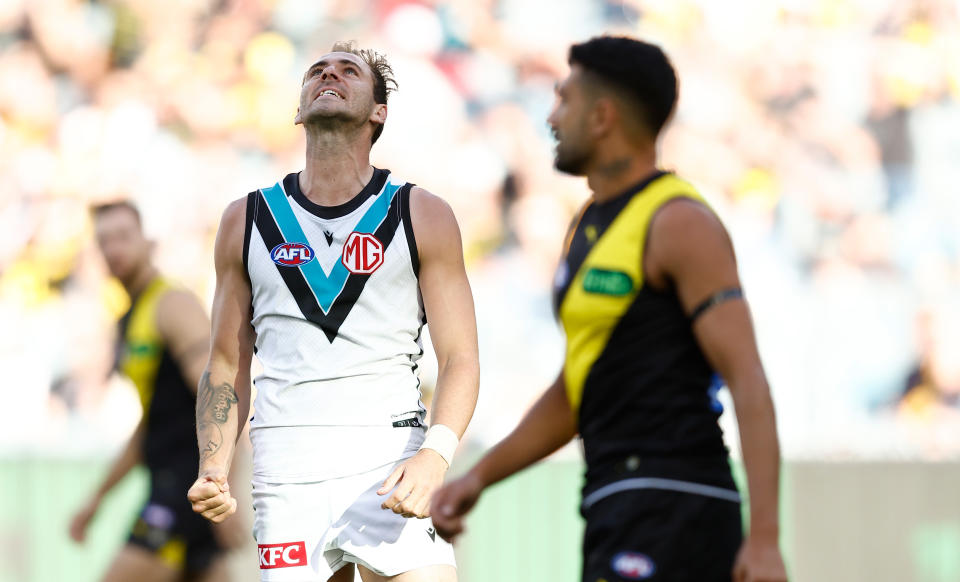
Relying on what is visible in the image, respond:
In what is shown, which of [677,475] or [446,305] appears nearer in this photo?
[677,475]

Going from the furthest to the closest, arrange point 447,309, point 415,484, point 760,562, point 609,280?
point 447,309 → point 415,484 → point 609,280 → point 760,562

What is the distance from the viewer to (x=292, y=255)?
14.9 ft

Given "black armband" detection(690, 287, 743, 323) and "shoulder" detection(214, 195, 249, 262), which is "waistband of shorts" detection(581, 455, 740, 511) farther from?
"shoulder" detection(214, 195, 249, 262)

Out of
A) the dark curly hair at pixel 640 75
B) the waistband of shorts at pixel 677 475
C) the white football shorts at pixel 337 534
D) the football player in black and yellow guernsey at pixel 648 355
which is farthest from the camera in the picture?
the white football shorts at pixel 337 534

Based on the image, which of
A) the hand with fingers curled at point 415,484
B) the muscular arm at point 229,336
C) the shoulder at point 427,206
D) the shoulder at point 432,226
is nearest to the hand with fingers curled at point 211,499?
the muscular arm at point 229,336

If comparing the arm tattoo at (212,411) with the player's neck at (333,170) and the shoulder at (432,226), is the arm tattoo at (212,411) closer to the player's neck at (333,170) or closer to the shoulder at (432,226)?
the player's neck at (333,170)

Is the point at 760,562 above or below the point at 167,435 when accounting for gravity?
below

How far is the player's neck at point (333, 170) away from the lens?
15.4 feet

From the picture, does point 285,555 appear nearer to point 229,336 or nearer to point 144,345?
point 229,336

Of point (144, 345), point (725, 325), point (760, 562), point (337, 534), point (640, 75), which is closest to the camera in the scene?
point (760, 562)

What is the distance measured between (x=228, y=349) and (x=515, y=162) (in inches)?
225

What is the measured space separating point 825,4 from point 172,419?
6.53m

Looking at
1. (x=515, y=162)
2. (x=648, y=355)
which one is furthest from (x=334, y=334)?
(x=515, y=162)

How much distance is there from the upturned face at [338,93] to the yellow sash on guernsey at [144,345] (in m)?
2.46
